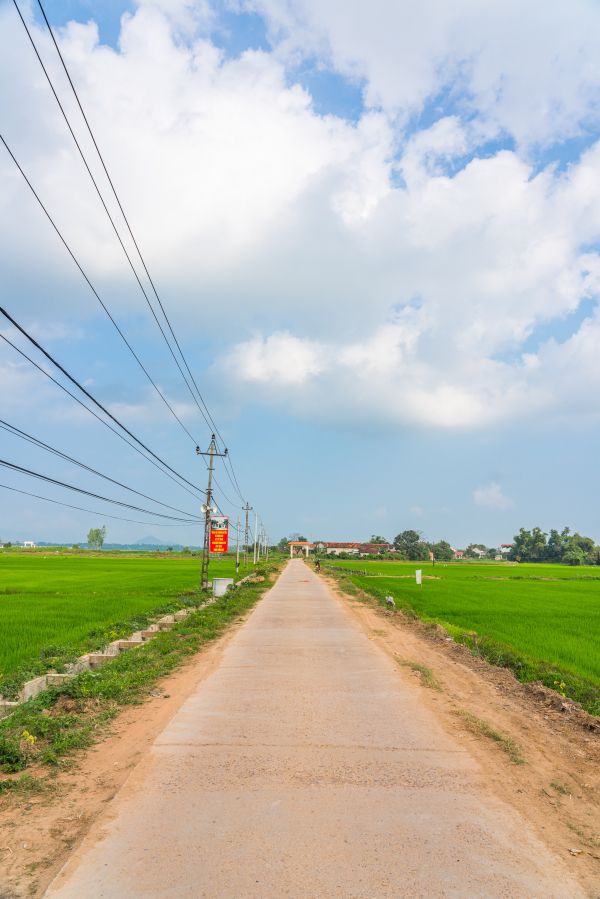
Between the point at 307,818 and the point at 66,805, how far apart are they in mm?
2251

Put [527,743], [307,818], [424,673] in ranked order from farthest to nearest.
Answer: [424,673] < [527,743] < [307,818]

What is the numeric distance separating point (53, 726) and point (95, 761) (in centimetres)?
139

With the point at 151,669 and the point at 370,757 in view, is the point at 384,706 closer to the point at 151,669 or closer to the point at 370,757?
the point at 370,757

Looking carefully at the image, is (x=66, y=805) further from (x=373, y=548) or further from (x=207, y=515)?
(x=373, y=548)

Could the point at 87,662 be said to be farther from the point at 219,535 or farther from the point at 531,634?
the point at 219,535

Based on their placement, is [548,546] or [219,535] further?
[548,546]

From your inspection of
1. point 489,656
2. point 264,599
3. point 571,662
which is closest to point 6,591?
point 264,599

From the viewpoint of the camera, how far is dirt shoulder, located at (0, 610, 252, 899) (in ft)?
13.3

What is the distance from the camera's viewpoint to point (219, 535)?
35.7 m

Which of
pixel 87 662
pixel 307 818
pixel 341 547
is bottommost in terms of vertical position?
pixel 87 662

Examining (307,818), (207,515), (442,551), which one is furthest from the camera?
(442,551)

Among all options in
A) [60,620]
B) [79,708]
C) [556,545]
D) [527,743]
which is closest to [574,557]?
[556,545]

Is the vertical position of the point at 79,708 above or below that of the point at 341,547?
below

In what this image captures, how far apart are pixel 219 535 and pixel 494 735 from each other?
29409 millimetres
